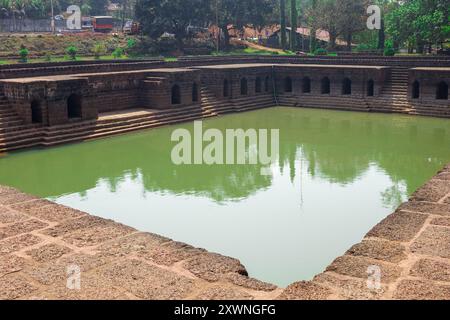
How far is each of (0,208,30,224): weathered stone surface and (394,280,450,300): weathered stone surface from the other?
12.8ft

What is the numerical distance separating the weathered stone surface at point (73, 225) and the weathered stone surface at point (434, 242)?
3.18m

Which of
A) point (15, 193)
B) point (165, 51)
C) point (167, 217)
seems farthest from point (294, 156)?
point (165, 51)

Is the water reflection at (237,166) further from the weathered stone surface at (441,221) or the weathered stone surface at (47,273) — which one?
the weathered stone surface at (47,273)

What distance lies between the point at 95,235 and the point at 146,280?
4.19ft

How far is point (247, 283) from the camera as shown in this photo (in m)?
4.30

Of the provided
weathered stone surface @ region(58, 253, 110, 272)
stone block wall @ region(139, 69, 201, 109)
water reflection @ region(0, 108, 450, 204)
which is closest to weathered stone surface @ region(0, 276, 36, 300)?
weathered stone surface @ region(58, 253, 110, 272)

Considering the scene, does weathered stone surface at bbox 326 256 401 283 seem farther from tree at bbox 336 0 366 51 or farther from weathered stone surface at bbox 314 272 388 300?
tree at bbox 336 0 366 51

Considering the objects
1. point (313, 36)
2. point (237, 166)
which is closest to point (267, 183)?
point (237, 166)

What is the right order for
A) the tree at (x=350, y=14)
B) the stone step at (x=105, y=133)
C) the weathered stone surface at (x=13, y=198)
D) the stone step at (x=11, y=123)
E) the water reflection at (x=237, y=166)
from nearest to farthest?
the weathered stone surface at (x=13, y=198) < the water reflection at (x=237, y=166) < the stone step at (x=11, y=123) < the stone step at (x=105, y=133) < the tree at (x=350, y=14)

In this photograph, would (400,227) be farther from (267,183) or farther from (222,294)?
(267,183)

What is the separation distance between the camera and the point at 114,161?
11.7 meters

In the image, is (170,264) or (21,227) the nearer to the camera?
(170,264)

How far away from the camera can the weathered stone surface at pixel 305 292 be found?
3.99 meters

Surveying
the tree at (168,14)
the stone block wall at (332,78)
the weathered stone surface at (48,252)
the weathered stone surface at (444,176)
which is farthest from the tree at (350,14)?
the weathered stone surface at (48,252)
